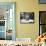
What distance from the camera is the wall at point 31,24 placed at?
4.37 meters

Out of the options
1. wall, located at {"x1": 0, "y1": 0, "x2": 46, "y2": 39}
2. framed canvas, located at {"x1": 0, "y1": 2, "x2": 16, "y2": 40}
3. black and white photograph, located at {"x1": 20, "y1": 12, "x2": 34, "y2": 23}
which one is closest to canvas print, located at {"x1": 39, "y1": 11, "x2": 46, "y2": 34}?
wall, located at {"x1": 0, "y1": 0, "x2": 46, "y2": 39}

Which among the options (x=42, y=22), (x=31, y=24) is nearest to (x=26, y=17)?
(x=31, y=24)

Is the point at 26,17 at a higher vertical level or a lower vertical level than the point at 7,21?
higher

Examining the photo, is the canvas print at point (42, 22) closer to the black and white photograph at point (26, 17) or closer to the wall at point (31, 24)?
the wall at point (31, 24)

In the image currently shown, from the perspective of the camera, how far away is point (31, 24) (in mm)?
4391

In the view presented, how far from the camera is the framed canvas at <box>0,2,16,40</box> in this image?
4.44m

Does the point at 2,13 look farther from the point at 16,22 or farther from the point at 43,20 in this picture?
the point at 43,20

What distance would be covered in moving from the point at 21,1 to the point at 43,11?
778 mm

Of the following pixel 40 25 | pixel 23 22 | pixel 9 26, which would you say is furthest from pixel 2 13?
pixel 40 25

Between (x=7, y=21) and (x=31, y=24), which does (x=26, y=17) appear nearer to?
(x=31, y=24)

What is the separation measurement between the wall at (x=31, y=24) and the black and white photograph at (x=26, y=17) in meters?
0.10

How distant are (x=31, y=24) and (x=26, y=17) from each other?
0.29 m

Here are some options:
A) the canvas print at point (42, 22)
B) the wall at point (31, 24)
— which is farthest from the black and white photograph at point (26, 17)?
the canvas print at point (42, 22)

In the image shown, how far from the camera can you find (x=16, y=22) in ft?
14.5
